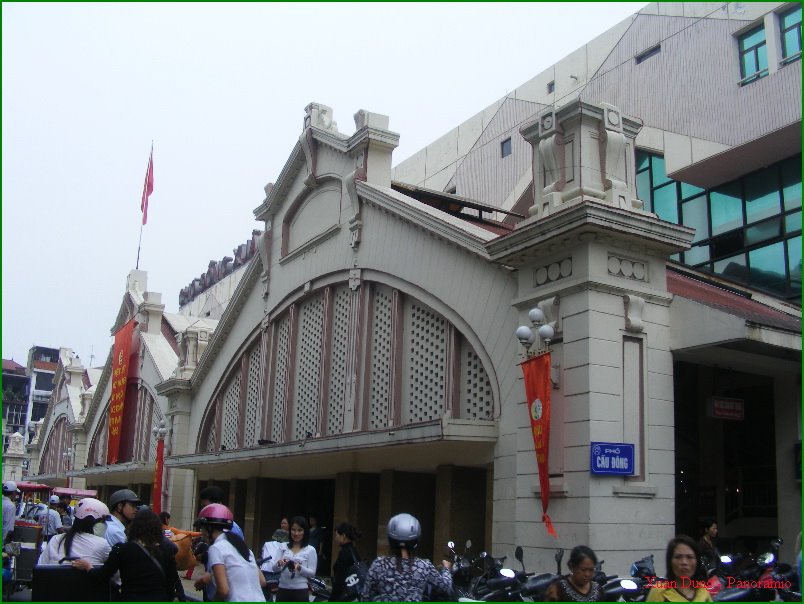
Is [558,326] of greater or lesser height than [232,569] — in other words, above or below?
above

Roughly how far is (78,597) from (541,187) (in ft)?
30.9

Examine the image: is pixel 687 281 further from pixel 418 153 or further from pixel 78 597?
pixel 418 153

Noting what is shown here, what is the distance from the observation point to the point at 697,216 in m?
19.8

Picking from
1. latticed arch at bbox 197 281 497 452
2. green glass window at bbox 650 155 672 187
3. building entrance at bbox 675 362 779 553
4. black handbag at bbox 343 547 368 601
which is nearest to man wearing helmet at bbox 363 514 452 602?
black handbag at bbox 343 547 368 601

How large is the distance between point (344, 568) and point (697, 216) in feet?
44.5

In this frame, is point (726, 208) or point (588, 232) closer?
point (588, 232)

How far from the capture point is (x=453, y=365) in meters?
16.4

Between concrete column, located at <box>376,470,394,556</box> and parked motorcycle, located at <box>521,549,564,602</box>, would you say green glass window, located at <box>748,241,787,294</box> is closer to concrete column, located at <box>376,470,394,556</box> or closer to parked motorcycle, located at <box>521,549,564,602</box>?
concrete column, located at <box>376,470,394,556</box>

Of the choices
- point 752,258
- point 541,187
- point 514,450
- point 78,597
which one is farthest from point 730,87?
point 78,597

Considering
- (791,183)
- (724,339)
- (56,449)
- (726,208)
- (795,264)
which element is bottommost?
(56,449)

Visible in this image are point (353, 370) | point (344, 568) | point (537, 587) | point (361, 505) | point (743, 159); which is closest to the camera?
point (344, 568)

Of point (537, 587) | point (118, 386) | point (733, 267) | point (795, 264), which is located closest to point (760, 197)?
point (733, 267)

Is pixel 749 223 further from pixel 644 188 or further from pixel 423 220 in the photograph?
pixel 423 220

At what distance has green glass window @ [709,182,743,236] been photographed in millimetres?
18844
